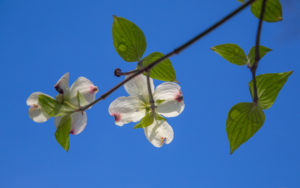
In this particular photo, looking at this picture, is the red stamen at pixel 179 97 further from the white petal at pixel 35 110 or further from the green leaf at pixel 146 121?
the white petal at pixel 35 110

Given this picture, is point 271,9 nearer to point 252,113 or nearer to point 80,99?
point 252,113

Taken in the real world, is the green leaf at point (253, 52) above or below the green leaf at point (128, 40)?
below

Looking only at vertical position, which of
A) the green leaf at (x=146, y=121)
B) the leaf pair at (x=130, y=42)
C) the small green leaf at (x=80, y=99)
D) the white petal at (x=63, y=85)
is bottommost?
the green leaf at (x=146, y=121)

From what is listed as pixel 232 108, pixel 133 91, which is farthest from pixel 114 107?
pixel 232 108

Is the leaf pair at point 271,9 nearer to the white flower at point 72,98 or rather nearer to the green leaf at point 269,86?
the green leaf at point 269,86

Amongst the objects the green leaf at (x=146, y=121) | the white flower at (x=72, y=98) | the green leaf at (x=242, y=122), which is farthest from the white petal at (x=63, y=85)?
the green leaf at (x=242, y=122)
